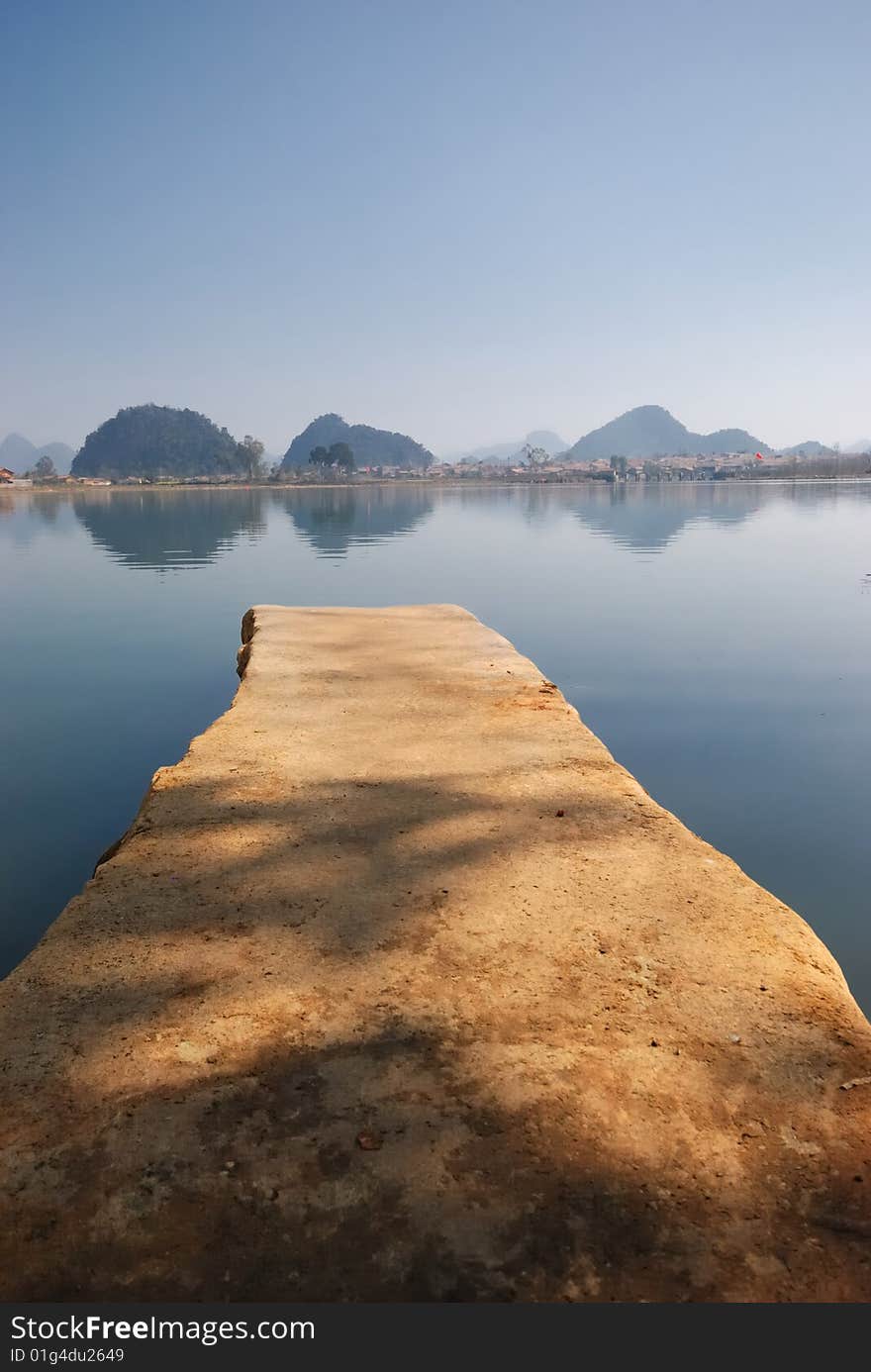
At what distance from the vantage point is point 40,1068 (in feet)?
8.16

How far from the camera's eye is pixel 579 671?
1218 cm

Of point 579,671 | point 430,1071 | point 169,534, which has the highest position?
point 169,534

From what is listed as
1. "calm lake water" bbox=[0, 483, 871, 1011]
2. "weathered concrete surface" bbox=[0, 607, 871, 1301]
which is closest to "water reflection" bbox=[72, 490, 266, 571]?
"calm lake water" bbox=[0, 483, 871, 1011]

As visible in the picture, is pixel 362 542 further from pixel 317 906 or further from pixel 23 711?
pixel 317 906

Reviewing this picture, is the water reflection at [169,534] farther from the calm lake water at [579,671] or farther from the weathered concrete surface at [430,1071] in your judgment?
the weathered concrete surface at [430,1071]

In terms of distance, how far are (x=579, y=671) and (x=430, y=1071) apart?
32.8 ft

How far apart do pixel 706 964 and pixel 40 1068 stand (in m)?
2.14

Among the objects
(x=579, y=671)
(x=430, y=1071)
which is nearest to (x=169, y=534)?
(x=579, y=671)

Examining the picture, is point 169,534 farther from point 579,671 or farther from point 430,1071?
point 430,1071

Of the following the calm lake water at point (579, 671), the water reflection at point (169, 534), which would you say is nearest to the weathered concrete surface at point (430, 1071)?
the calm lake water at point (579, 671)

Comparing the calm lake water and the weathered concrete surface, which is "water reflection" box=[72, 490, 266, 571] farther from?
the weathered concrete surface

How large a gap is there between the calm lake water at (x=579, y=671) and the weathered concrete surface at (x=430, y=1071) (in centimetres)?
226

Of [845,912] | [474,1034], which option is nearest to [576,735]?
[845,912]

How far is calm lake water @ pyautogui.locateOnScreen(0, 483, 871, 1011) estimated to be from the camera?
6.77 metres
